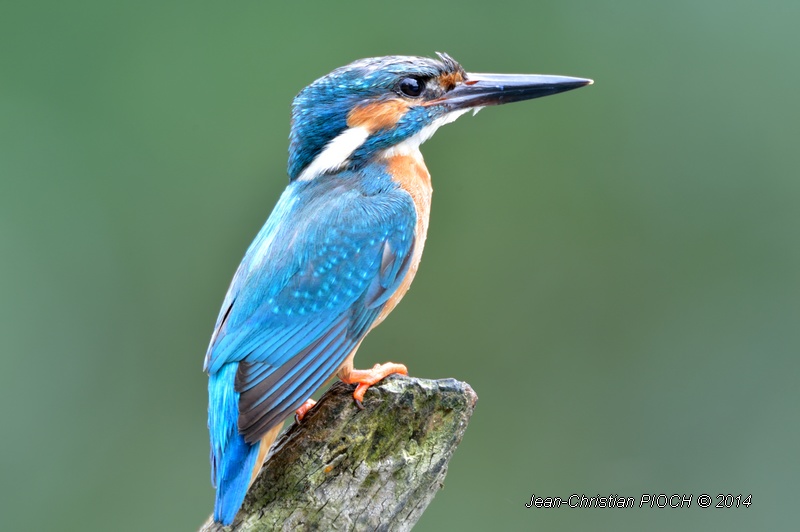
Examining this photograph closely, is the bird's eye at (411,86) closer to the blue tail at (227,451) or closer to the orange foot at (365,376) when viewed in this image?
the orange foot at (365,376)

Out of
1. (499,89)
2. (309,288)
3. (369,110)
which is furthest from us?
(499,89)

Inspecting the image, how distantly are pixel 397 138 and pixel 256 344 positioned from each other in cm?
87

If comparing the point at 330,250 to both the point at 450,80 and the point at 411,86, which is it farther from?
the point at 450,80

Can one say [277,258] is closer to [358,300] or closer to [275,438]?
[358,300]

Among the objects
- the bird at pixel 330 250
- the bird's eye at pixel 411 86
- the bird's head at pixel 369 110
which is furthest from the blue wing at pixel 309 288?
the bird's eye at pixel 411 86

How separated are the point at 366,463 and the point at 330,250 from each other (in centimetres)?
77

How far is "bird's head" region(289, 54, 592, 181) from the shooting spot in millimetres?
3133

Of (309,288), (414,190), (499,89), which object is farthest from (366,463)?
(499,89)

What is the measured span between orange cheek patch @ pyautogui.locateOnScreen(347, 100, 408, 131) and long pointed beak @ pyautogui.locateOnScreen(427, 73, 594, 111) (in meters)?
0.12

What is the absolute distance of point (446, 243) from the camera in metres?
5.31

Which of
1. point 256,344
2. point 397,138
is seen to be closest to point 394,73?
point 397,138

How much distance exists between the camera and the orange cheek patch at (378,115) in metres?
3.13

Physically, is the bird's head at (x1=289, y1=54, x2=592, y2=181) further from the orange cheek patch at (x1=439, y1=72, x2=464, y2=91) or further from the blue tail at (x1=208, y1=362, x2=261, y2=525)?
the blue tail at (x1=208, y1=362, x2=261, y2=525)

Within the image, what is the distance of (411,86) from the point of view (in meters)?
3.19
